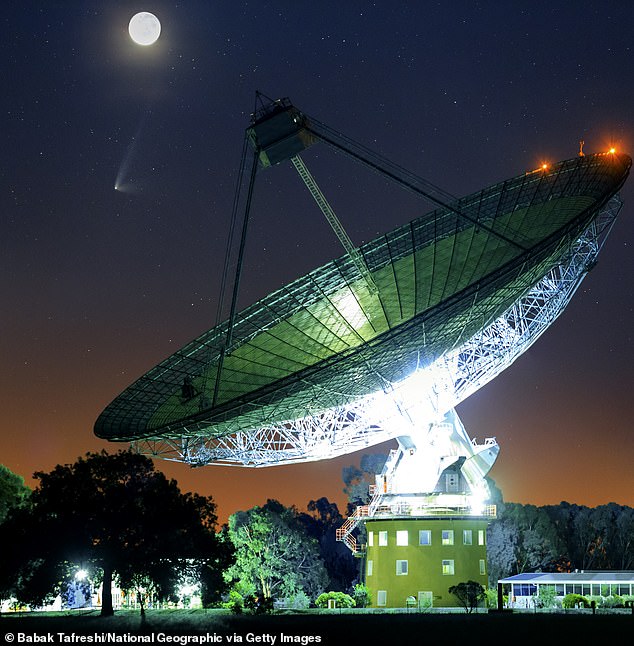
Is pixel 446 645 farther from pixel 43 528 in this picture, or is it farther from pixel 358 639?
pixel 43 528

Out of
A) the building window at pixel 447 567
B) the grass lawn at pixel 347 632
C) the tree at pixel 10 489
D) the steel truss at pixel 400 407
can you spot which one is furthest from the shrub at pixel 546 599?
the tree at pixel 10 489

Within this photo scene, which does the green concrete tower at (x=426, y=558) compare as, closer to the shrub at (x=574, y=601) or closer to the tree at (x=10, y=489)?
the shrub at (x=574, y=601)

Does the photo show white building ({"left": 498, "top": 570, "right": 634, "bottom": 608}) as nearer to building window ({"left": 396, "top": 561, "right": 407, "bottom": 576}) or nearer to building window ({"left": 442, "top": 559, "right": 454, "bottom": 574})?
building window ({"left": 442, "top": 559, "right": 454, "bottom": 574})

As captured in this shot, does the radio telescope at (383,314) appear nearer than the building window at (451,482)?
Yes

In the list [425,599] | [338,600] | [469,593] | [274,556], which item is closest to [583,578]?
[469,593]

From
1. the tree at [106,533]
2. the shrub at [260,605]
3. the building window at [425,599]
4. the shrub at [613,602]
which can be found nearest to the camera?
the tree at [106,533]

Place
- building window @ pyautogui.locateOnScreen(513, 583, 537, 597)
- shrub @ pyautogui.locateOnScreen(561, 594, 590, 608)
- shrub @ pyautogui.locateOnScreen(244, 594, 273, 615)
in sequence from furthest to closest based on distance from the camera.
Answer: building window @ pyautogui.locateOnScreen(513, 583, 537, 597) → shrub @ pyautogui.locateOnScreen(561, 594, 590, 608) → shrub @ pyautogui.locateOnScreen(244, 594, 273, 615)

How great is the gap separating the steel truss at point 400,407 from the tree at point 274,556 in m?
21.2

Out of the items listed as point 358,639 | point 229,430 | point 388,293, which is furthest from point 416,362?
point 358,639

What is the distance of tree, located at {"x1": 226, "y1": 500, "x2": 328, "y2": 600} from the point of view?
2564 inches

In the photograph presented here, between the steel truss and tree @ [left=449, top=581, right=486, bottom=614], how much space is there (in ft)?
27.5

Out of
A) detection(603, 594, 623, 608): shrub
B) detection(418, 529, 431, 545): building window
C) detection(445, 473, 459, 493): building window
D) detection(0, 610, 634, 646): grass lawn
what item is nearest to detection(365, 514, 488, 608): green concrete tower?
detection(418, 529, 431, 545): building window

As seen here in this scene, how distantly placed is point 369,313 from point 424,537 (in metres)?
17.6

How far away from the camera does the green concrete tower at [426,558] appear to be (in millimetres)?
47969
